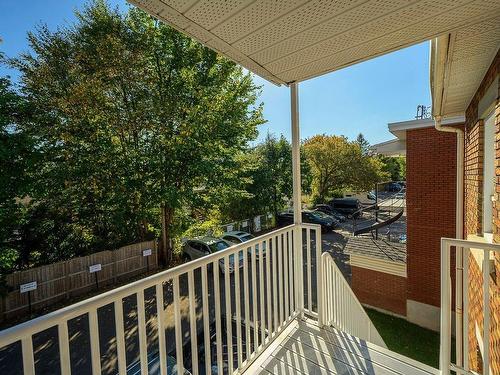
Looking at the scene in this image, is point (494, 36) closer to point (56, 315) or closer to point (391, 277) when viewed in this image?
point (56, 315)

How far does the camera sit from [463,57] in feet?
6.57

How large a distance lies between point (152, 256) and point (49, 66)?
6.35m

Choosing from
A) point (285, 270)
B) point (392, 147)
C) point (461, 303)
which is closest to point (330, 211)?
point (392, 147)

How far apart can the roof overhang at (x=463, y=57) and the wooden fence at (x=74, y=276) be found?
7.91m

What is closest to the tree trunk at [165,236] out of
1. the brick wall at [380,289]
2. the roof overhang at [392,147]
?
the brick wall at [380,289]

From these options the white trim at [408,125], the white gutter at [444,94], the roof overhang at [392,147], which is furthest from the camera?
the roof overhang at [392,147]

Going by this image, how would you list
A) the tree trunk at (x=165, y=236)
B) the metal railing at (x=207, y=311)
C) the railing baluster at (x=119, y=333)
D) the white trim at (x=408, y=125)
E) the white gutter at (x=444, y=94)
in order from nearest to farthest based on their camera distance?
1. the metal railing at (x=207, y=311)
2. the railing baluster at (x=119, y=333)
3. the white gutter at (x=444, y=94)
4. the white trim at (x=408, y=125)
5. the tree trunk at (x=165, y=236)

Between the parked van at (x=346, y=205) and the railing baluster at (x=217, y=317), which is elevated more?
the railing baluster at (x=217, y=317)

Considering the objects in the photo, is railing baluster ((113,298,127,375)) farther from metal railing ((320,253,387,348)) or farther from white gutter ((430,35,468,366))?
metal railing ((320,253,387,348))

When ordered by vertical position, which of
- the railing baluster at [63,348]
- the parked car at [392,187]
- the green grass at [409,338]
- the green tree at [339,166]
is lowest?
the green grass at [409,338]

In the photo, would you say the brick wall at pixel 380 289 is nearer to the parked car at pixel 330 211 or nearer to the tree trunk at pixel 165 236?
the tree trunk at pixel 165 236

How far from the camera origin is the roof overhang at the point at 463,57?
1.59 m

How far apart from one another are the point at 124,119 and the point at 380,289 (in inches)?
343

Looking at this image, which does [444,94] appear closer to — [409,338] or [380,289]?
[409,338]
